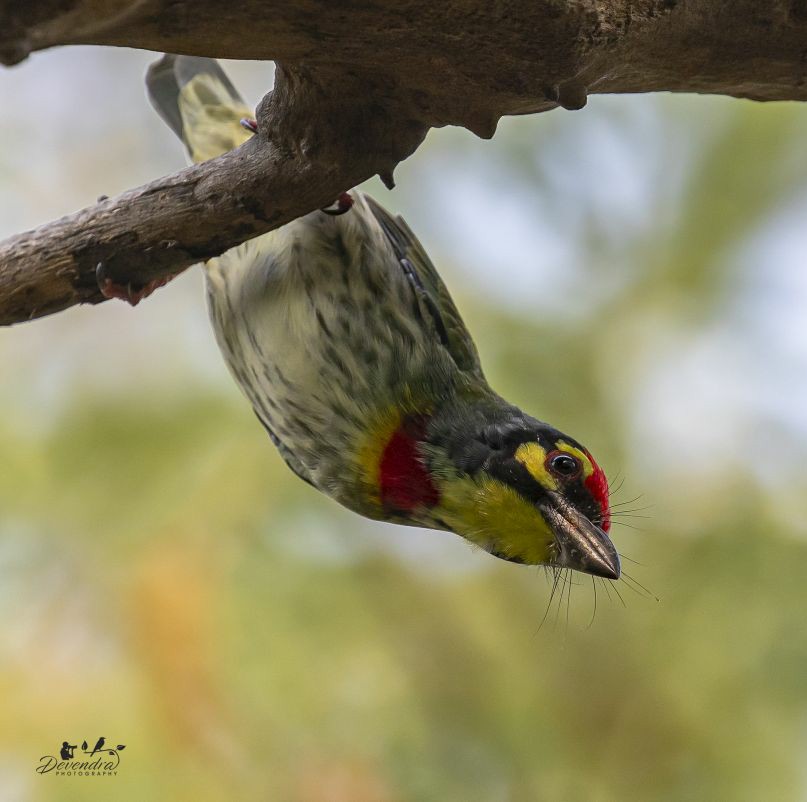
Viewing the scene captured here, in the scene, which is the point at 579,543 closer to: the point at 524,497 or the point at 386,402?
the point at 524,497

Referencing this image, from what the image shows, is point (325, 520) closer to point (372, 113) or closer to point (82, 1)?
point (372, 113)

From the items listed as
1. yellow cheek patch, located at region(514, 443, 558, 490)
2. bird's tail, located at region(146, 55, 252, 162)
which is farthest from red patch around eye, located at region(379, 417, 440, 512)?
bird's tail, located at region(146, 55, 252, 162)

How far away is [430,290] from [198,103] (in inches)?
42.4

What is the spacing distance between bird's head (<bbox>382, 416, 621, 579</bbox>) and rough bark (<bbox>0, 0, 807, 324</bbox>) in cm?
83

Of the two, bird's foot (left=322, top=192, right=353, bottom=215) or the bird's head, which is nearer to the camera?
the bird's head

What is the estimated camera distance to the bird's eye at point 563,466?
2514 millimetres

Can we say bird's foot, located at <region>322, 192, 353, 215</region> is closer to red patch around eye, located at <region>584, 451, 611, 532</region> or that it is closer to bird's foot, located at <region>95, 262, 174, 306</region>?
bird's foot, located at <region>95, 262, 174, 306</region>

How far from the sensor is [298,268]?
2.83m

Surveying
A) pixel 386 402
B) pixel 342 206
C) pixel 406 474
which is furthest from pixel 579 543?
pixel 342 206

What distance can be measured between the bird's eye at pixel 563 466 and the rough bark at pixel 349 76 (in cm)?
85

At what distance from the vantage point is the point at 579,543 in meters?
2.40

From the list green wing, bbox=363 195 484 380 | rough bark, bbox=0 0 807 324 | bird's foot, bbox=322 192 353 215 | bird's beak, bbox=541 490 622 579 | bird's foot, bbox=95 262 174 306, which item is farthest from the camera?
green wing, bbox=363 195 484 380

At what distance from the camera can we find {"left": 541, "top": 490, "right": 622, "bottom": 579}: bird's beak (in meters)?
2.38

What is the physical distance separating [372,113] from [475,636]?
107 inches
